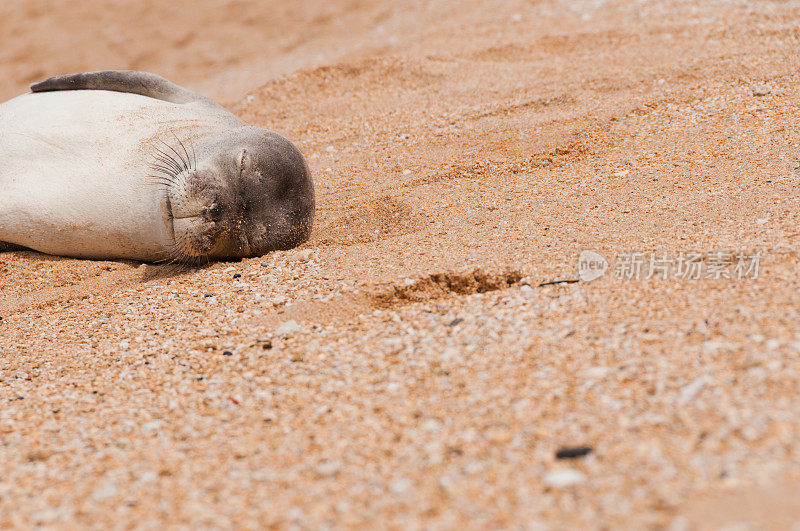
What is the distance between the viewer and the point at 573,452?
1772 mm

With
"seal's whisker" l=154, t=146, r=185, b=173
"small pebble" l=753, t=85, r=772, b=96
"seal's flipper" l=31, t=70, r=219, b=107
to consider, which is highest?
"seal's flipper" l=31, t=70, r=219, b=107

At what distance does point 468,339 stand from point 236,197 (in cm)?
147

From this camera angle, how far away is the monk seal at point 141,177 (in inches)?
134

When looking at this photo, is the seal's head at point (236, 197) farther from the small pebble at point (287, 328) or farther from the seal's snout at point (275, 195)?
the small pebble at point (287, 328)

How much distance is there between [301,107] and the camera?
244 inches

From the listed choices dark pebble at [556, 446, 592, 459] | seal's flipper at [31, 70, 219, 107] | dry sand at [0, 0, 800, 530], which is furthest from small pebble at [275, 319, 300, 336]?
seal's flipper at [31, 70, 219, 107]

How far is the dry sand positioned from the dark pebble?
2 cm

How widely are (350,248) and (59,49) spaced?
25.9ft

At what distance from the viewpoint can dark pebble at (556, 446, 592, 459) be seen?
1.76m

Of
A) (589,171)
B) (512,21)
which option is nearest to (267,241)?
(589,171)

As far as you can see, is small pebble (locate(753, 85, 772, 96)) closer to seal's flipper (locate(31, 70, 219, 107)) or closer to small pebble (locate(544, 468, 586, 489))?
seal's flipper (locate(31, 70, 219, 107))

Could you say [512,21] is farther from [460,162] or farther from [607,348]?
[607,348]

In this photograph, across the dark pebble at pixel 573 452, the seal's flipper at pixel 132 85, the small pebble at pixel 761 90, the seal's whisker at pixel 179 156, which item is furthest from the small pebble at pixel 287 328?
the small pebble at pixel 761 90

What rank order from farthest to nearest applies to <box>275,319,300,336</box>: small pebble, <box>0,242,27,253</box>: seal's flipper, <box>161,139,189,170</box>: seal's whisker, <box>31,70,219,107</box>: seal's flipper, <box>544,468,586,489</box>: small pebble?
1. <box>31,70,219,107</box>: seal's flipper
2. <box>0,242,27,253</box>: seal's flipper
3. <box>161,139,189,170</box>: seal's whisker
4. <box>275,319,300,336</box>: small pebble
5. <box>544,468,586,489</box>: small pebble
